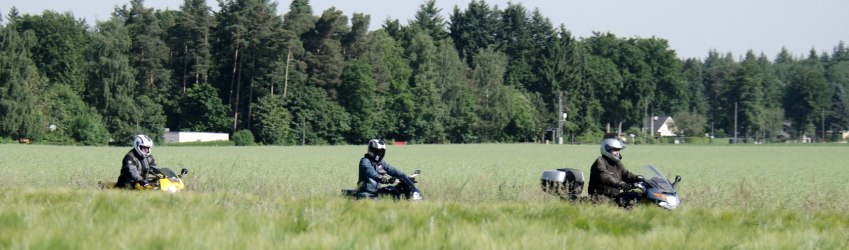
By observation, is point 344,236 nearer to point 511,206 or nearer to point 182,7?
point 511,206

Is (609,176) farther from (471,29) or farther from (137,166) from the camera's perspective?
(471,29)

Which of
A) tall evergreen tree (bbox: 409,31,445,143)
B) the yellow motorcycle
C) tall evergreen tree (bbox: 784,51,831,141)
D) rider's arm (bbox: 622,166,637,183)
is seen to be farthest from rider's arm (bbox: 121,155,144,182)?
tall evergreen tree (bbox: 784,51,831,141)

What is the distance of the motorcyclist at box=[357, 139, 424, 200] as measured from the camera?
1648 centimetres

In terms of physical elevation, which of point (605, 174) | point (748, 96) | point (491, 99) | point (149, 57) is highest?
point (748, 96)

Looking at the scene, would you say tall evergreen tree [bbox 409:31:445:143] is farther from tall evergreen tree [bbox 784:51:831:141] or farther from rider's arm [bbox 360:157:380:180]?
rider's arm [bbox 360:157:380:180]

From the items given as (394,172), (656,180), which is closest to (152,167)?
(394,172)

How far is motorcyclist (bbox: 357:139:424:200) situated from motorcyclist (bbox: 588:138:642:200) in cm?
269


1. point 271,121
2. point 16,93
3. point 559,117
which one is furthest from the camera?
point 559,117

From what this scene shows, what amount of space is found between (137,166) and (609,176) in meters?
7.87

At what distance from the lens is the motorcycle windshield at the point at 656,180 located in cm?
1509

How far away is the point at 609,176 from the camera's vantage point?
15.6 metres

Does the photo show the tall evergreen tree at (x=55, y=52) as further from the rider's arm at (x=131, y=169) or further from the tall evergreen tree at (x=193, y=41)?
the rider's arm at (x=131, y=169)

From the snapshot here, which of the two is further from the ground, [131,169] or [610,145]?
[610,145]

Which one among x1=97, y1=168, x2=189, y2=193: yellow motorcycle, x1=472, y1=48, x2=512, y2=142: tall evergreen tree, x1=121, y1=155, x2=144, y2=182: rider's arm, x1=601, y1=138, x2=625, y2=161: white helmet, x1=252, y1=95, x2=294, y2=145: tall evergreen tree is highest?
x1=472, y1=48, x2=512, y2=142: tall evergreen tree
